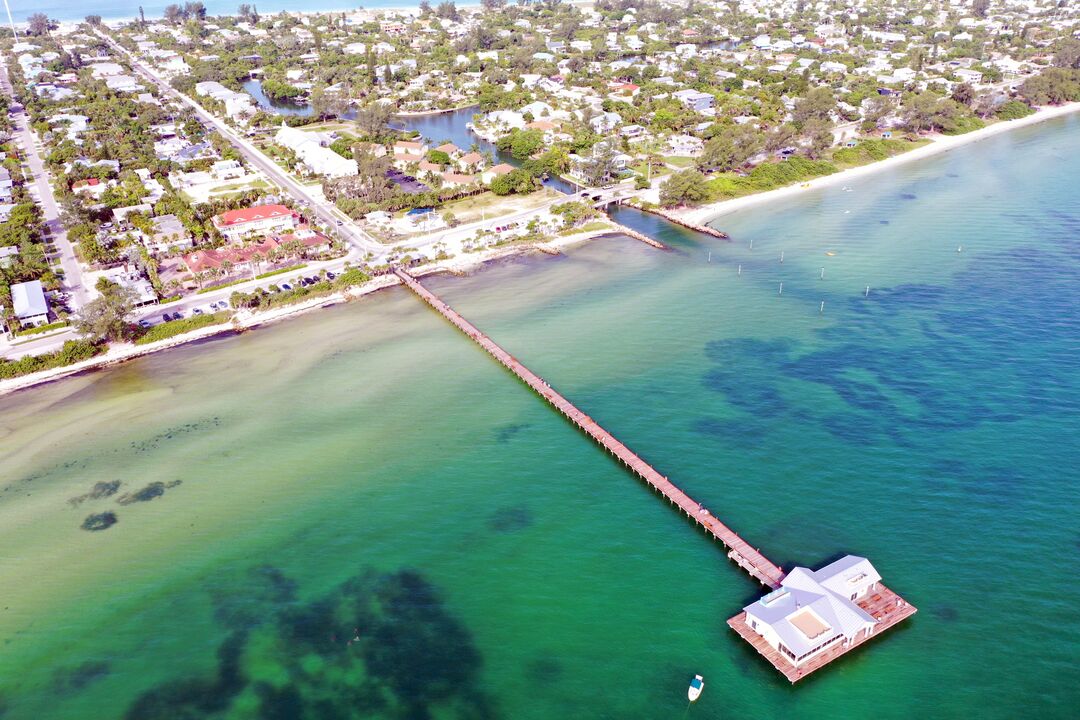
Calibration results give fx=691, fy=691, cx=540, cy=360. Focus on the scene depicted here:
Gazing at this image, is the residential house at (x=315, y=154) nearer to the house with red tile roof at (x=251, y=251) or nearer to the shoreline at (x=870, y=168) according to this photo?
the house with red tile roof at (x=251, y=251)

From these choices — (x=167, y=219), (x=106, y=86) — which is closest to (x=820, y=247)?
(x=167, y=219)

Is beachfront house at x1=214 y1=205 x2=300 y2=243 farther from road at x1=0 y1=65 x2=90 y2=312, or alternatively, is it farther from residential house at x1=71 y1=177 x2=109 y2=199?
residential house at x1=71 y1=177 x2=109 y2=199

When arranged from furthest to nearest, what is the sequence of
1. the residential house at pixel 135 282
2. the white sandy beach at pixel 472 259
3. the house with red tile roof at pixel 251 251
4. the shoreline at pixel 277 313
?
the house with red tile roof at pixel 251 251
the residential house at pixel 135 282
the white sandy beach at pixel 472 259
the shoreline at pixel 277 313

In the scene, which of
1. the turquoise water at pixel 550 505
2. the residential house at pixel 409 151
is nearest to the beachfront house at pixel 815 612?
the turquoise water at pixel 550 505

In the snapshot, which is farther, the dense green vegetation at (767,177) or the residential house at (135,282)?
the dense green vegetation at (767,177)

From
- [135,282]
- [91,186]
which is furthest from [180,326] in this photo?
[91,186]

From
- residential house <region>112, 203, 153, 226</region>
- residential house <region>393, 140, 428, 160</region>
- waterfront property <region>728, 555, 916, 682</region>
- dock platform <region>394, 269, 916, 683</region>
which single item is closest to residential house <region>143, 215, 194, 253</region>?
residential house <region>112, 203, 153, 226</region>

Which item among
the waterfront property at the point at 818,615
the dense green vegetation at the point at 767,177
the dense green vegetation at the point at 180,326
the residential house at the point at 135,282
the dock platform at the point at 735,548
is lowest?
the dense green vegetation at the point at 180,326

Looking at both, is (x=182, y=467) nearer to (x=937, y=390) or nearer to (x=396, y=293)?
(x=396, y=293)
